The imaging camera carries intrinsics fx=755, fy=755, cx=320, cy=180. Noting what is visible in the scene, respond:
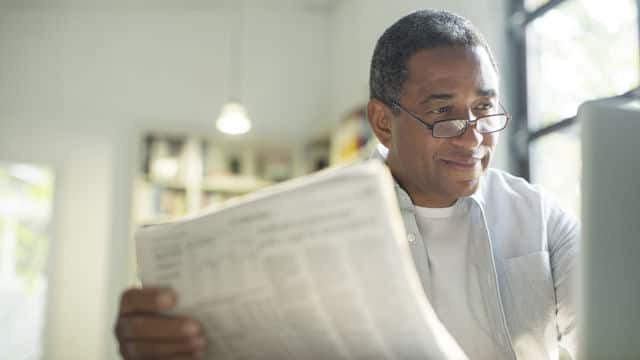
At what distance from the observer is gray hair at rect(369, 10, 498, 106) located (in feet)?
3.90

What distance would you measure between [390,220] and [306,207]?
8 centimetres

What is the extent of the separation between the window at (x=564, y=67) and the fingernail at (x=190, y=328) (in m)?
1.97

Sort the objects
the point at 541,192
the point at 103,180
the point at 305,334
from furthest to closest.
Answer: the point at 103,180 → the point at 541,192 → the point at 305,334

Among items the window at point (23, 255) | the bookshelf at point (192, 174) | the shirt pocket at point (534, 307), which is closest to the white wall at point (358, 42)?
the bookshelf at point (192, 174)

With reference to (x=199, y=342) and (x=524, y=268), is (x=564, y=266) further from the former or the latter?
(x=199, y=342)

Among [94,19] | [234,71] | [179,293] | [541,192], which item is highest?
[94,19]

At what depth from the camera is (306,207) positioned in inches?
26.4

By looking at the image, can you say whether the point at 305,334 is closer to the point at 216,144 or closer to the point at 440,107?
the point at 440,107

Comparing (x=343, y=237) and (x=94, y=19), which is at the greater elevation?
(x=94, y=19)

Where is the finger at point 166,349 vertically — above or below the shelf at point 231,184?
below

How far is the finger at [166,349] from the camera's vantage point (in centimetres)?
76

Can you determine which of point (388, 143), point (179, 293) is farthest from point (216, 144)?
point (179, 293)

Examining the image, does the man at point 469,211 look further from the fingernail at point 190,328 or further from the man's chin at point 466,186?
the fingernail at point 190,328

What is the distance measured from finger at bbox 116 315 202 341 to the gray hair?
625mm
